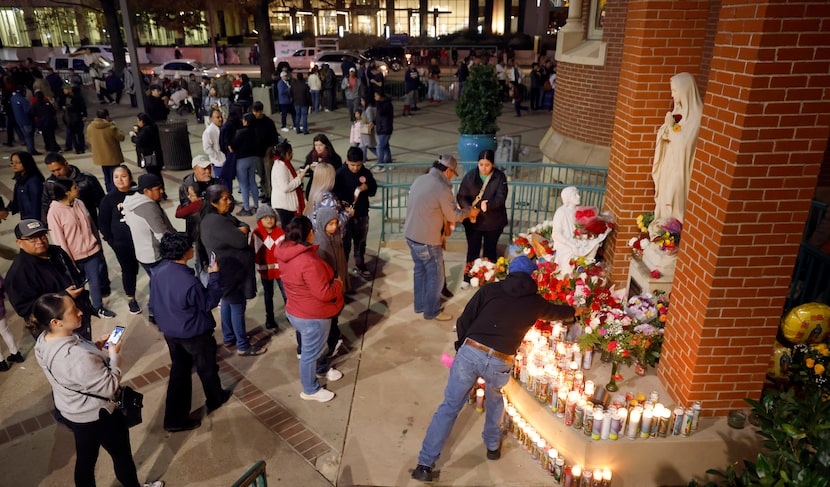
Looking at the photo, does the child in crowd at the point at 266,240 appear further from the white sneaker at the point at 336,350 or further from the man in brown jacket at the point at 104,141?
the man in brown jacket at the point at 104,141

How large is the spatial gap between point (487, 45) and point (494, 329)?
137 ft

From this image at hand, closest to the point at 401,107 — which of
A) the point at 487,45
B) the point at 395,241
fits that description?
the point at 395,241

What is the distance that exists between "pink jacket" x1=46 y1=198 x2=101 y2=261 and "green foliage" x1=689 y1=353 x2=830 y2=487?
637cm

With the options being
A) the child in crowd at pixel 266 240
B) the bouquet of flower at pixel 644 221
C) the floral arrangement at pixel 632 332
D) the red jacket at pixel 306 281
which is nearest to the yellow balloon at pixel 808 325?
the floral arrangement at pixel 632 332

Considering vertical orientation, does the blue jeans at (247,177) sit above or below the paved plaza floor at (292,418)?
above

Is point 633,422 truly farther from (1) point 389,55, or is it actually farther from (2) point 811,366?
(1) point 389,55

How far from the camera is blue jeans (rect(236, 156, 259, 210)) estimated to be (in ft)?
34.0

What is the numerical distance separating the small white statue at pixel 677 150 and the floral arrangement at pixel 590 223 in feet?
1.82

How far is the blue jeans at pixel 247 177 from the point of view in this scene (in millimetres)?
10359

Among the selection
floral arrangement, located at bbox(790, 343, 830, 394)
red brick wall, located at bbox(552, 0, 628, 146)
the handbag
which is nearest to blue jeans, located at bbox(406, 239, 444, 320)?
floral arrangement, located at bbox(790, 343, 830, 394)

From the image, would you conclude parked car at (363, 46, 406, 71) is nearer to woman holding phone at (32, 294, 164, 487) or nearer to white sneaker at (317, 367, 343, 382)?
white sneaker at (317, 367, 343, 382)

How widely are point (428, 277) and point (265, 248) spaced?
73.3 inches

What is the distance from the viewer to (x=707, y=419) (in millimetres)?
4676

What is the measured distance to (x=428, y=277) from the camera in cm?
696
